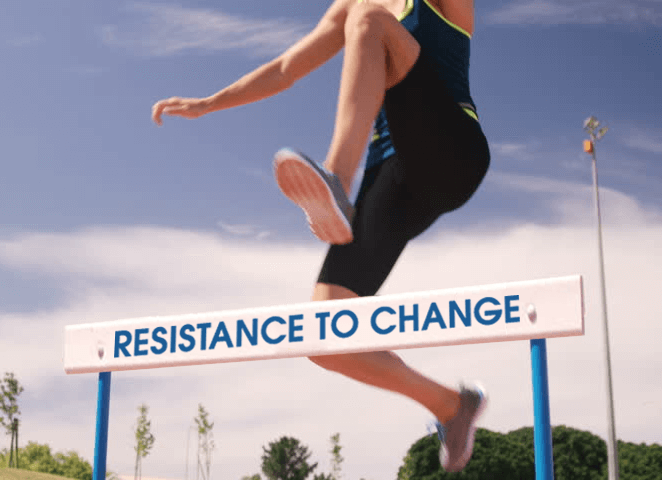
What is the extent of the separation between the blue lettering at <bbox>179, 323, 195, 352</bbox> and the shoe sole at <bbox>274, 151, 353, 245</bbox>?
0.83m

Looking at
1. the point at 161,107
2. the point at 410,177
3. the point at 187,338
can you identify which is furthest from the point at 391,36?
the point at 187,338

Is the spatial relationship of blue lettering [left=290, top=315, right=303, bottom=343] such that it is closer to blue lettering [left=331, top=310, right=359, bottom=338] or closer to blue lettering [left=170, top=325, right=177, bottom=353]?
blue lettering [left=331, top=310, right=359, bottom=338]

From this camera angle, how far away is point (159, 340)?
4.53 meters

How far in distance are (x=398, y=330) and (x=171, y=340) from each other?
126 cm

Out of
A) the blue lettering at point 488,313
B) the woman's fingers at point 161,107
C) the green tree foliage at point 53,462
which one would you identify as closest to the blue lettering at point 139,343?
the woman's fingers at point 161,107

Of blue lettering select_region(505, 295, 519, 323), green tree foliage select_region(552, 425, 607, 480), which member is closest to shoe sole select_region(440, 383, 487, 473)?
blue lettering select_region(505, 295, 519, 323)

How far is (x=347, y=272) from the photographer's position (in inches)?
192

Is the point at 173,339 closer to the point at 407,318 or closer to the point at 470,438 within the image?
the point at 407,318

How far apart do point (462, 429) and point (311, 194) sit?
1772 mm

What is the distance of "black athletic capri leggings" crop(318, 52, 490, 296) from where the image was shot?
16.0ft

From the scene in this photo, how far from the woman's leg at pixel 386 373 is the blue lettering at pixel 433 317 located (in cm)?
83

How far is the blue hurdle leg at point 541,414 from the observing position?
3643 millimetres

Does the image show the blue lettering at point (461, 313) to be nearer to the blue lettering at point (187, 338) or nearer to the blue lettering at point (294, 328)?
the blue lettering at point (294, 328)

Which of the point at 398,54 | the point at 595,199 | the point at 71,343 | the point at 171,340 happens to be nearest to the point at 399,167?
the point at 398,54
